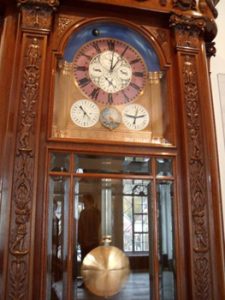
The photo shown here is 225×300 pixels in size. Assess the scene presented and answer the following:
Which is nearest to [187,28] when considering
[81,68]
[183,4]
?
[183,4]

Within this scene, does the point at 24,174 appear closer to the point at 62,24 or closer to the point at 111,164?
the point at 111,164

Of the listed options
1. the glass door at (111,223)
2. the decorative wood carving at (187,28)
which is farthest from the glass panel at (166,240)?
the decorative wood carving at (187,28)

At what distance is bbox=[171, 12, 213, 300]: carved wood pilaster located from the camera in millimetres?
1285

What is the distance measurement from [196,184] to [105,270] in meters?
0.49

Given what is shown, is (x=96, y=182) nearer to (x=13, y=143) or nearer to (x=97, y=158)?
(x=97, y=158)

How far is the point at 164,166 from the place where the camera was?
1401mm

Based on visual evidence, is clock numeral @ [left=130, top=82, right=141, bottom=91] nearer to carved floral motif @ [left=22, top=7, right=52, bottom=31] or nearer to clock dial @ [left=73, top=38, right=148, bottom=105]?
clock dial @ [left=73, top=38, right=148, bottom=105]

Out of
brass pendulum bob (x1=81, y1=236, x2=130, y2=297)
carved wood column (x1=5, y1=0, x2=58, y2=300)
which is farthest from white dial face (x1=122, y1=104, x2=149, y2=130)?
brass pendulum bob (x1=81, y1=236, x2=130, y2=297)

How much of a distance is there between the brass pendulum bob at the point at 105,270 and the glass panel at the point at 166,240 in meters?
0.14

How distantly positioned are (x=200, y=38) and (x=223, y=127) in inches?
24.5

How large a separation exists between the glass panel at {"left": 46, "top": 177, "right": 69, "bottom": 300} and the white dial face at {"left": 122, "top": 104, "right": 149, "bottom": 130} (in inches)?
15.0

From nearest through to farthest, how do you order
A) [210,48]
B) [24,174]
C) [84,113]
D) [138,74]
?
[24,174], [84,113], [138,74], [210,48]

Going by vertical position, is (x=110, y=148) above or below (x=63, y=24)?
below

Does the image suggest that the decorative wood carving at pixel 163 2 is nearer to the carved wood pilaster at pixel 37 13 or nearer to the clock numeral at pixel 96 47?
the clock numeral at pixel 96 47
